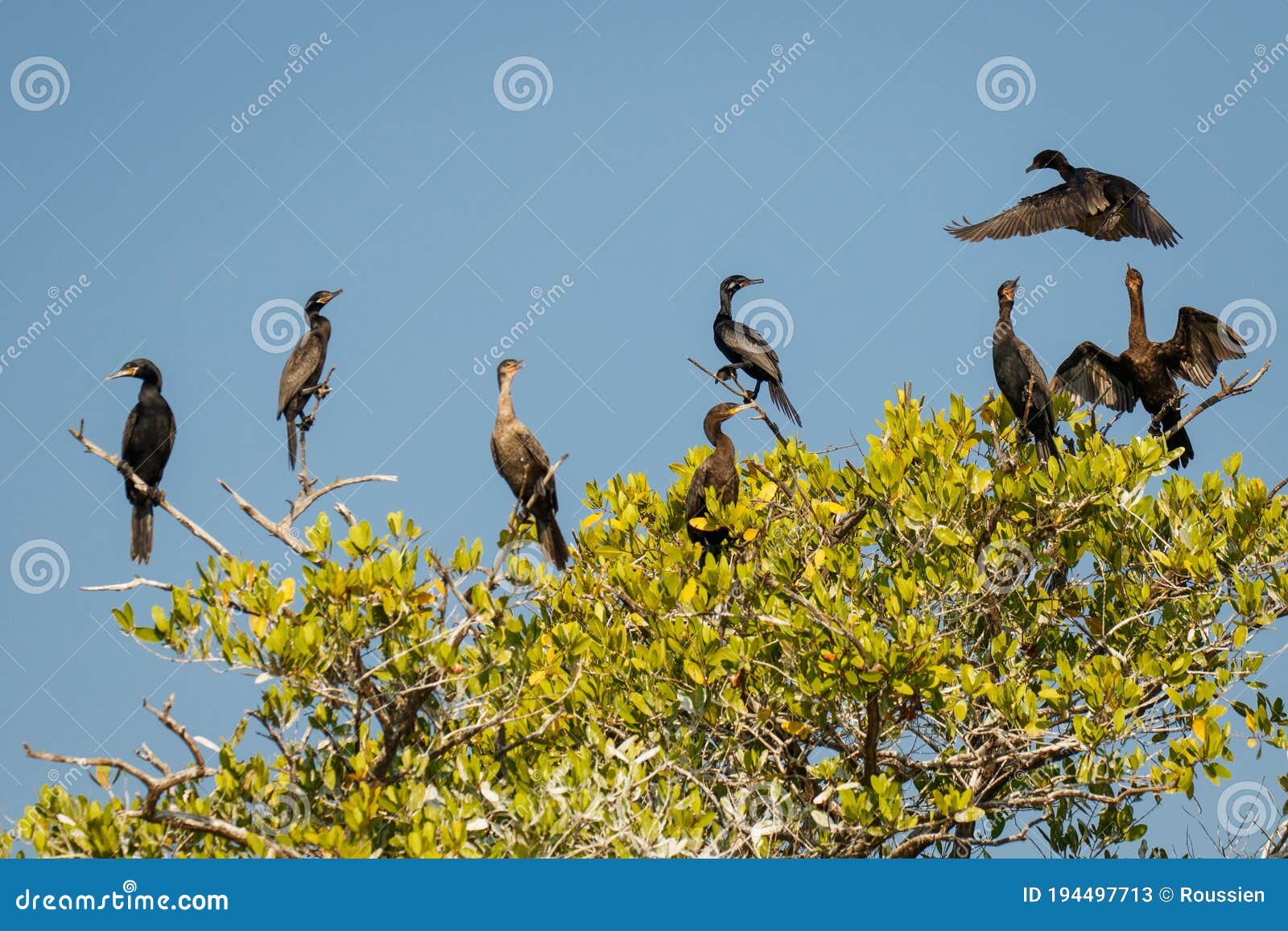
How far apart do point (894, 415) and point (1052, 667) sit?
5.14 ft

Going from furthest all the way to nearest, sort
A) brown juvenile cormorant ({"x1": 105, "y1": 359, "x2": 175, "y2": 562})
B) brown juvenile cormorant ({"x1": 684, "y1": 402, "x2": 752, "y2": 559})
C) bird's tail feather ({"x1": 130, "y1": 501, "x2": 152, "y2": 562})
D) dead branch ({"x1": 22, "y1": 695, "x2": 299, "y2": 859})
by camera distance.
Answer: brown juvenile cormorant ({"x1": 105, "y1": 359, "x2": 175, "y2": 562})
bird's tail feather ({"x1": 130, "y1": 501, "x2": 152, "y2": 562})
brown juvenile cormorant ({"x1": 684, "y1": 402, "x2": 752, "y2": 559})
dead branch ({"x1": 22, "y1": 695, "x2": 299, "y2": 859})

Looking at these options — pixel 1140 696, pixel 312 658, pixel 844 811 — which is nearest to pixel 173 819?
pixel 312 658

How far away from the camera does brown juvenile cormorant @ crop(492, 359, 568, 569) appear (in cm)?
761

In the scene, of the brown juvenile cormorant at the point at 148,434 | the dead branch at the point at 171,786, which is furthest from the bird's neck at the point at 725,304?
the dead branch at the point at 171,786

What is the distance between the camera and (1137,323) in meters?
9.12

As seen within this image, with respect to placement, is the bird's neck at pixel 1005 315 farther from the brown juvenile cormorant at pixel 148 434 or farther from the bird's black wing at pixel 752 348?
the brown juvenile cormorant at pixel 148 434

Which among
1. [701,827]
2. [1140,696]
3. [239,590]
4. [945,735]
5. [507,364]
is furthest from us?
[507,364]

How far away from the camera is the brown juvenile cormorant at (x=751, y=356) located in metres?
9.47

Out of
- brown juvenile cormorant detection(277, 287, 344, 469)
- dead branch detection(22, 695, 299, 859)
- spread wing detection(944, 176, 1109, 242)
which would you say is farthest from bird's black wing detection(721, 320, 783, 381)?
dead branch detection(22, 695, 299, 859)

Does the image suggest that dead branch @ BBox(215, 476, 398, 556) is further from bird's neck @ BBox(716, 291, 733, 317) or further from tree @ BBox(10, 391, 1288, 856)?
bird's neck @ BBox(716, 291, 733, 317)

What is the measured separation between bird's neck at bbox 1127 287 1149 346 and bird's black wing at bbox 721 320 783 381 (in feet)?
7.92

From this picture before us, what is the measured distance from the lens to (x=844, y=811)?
18.3 ft

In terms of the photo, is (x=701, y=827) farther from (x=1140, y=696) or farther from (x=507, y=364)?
(x=507, y=364)

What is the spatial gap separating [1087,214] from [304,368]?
5.48 meters
